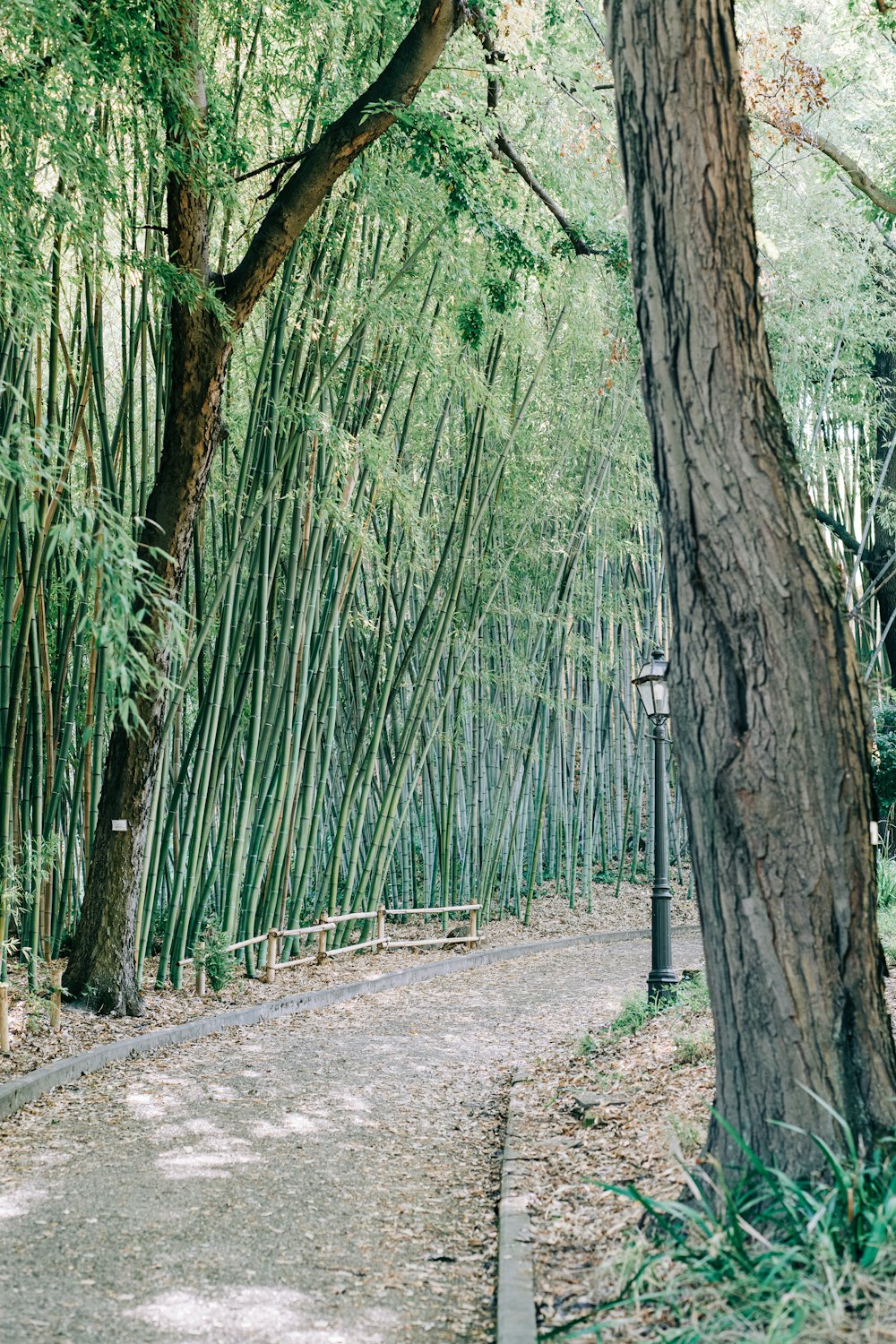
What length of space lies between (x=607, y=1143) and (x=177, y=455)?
11.6 ft

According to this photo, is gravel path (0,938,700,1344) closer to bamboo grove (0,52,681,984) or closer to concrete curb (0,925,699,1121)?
concrete curb (0,925,699,1121)

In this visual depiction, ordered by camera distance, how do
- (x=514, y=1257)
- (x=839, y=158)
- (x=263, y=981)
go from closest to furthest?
(x=514, y=1257)
(x=839, y=158)
(x=263, y=981)

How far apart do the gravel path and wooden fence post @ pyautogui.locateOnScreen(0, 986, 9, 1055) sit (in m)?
0.38

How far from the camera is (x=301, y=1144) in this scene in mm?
3773

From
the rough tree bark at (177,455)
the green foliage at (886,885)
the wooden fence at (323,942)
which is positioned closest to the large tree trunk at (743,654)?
the rough tree bark at (177,455)

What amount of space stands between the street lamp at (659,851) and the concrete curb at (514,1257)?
200 centimetres

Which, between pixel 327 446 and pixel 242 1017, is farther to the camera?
pixel 327 446

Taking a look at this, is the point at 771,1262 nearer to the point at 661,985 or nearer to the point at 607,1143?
the point at 607,1143

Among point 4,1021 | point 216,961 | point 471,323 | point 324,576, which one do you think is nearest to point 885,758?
point 324,576

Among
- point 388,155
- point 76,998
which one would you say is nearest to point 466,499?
point 388,155

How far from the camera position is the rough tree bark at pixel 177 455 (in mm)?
5195

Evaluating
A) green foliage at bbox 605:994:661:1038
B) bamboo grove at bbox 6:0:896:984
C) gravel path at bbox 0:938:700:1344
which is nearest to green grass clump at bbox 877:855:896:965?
green foliage at bbox 605:994:661:1038

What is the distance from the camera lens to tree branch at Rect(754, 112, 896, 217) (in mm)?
5418

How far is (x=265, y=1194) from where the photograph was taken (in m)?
3.23
